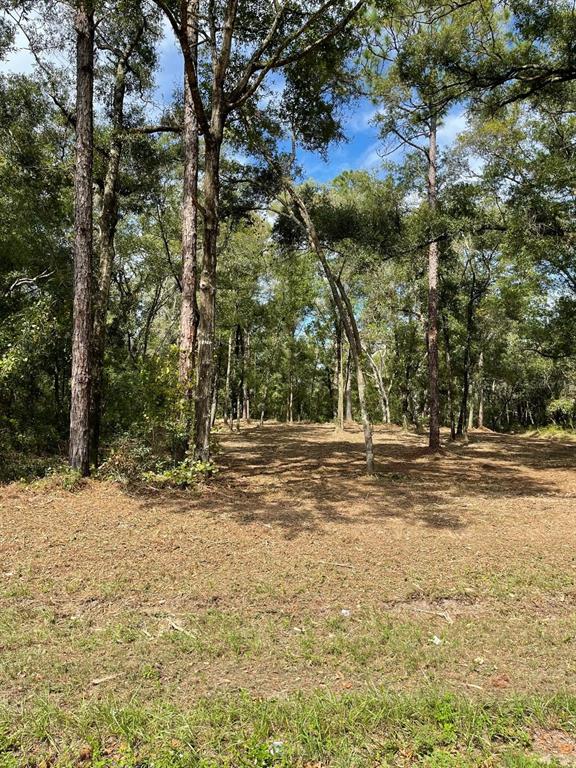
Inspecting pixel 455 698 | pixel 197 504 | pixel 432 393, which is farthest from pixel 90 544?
pixel 432 393

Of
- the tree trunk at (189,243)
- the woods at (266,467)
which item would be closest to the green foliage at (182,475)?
→ the woods at (266,467)

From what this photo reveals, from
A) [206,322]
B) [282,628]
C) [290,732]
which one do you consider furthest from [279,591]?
[206,322]

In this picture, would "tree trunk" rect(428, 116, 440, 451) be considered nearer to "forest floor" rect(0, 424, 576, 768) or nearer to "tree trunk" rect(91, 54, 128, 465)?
"forest floor" rect(0, 424, 576, 768)

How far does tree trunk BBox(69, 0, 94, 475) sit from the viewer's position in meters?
6.87

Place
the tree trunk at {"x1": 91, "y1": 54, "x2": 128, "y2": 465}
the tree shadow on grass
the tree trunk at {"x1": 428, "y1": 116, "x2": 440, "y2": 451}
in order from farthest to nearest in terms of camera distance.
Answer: the tree trunk at {"x1": 428, "y1": 116, "x2": 440, "y2": 451} → the tree trunk at {"x1": 91, "y1": 54, "x2": 128, "y2": 465} → the tree shadow on grass

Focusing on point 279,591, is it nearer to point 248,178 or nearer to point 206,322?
point 206,322

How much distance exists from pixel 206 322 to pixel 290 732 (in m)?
5.77

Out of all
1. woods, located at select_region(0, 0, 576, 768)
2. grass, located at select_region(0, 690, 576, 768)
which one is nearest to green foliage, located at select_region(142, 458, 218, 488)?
woods, located at select_region(0, 0, 576, 768)

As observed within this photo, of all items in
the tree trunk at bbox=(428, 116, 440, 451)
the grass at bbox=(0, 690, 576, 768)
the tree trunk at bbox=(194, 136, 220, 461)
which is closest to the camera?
the grass at bbox=(0, 690, 576, 768)

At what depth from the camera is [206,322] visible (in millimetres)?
7125

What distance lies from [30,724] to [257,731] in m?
1.08

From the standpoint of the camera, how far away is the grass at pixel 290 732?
2.00 meters

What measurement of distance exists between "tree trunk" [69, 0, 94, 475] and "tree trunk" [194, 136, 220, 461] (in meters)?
1.67

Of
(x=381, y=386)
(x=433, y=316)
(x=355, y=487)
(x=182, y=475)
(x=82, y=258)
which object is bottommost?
(x=355, y=487)
